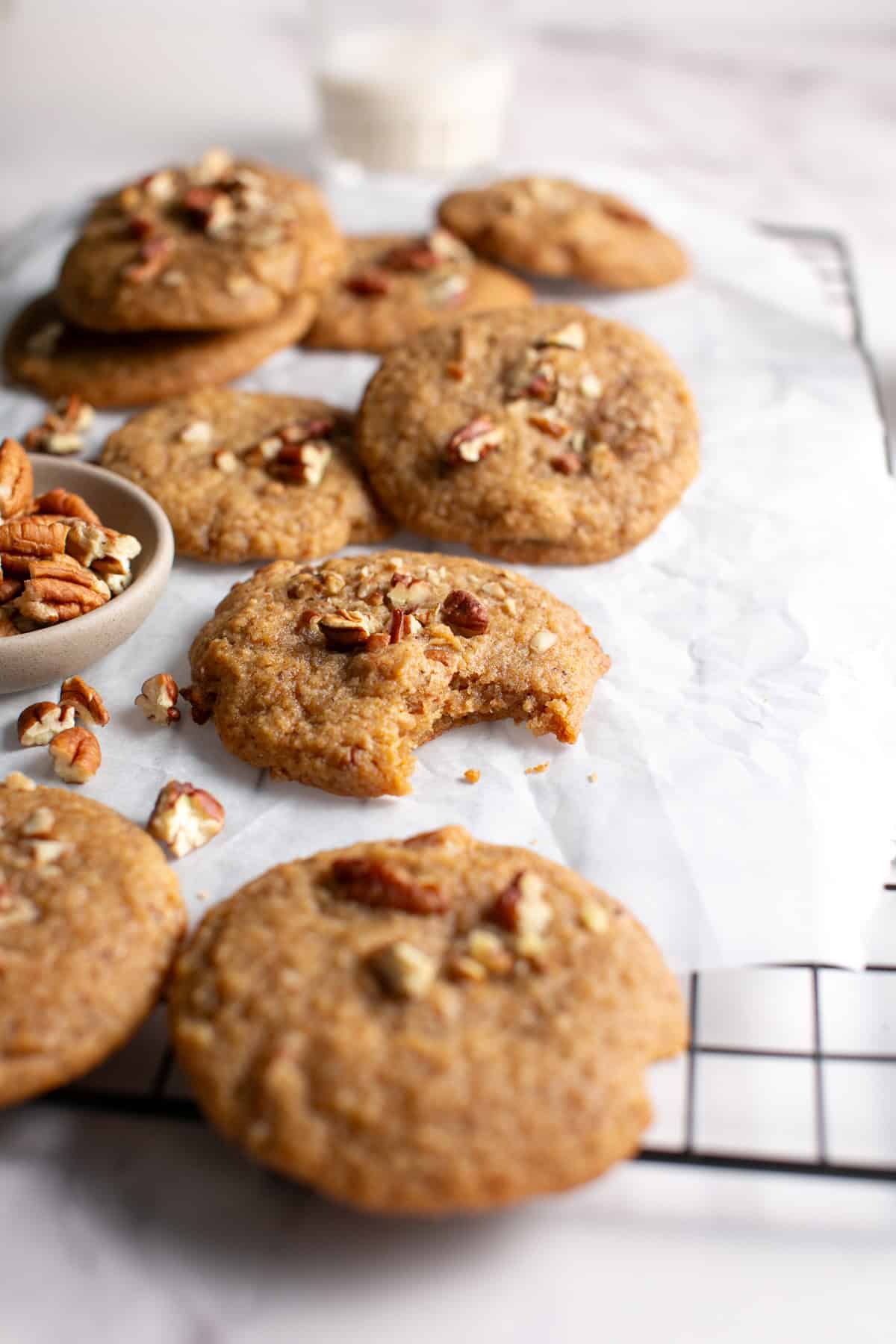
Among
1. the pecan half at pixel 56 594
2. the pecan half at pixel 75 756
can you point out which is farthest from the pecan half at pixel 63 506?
the pecan half at pixel 75 756

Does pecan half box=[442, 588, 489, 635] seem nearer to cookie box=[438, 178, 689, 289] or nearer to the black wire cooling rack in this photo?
the black wire cooling rack

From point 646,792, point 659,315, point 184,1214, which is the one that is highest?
point 659,315

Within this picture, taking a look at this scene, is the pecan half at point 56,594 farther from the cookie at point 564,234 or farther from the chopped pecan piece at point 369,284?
the cookie at point 564,234

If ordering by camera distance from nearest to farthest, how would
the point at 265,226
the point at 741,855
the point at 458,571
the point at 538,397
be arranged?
the point at 741,855 < the point at 458,571 < the point at 538,397 < the point at 265,226

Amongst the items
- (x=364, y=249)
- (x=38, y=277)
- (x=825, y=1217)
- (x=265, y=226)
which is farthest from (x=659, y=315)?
(x=825, y=1217)

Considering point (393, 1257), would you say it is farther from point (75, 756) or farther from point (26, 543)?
point (26, 543)

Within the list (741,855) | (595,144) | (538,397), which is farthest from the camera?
(595,144)

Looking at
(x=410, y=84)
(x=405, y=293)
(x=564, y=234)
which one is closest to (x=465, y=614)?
(x=405, y=293)

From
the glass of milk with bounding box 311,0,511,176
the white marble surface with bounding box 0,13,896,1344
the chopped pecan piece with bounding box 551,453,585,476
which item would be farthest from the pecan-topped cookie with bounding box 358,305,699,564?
the glass of milk with bounding box 311,0,511,176

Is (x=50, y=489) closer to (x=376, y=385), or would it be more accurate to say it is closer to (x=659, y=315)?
(x=376, y=385)
